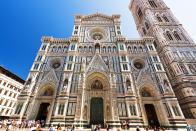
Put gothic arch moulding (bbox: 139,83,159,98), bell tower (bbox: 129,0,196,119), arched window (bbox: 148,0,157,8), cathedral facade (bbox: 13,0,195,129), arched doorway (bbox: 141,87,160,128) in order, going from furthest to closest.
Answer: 1. arched window (bbox: 148,0,157,8)
2. gothic arch moulding (bbox: 139,83,159,98)
3. bell tower (bbox: 129,0,196,119)
4. arched doorway (bbox: 141,87,160,128)
5. cathedral facade (bbox: 13,0,195,129)

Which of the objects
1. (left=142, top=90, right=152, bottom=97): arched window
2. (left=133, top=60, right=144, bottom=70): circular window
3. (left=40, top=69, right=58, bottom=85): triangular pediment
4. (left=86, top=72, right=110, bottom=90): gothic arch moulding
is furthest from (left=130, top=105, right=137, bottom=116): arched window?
(left=40, top=69, right=58, bottom=85): triangular pediment

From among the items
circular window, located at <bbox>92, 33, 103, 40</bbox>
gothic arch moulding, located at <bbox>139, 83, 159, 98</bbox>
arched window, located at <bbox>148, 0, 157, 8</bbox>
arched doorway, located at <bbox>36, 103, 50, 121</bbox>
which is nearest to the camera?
arched doorway, located at <bbox>36, 103, 50, 121</bbox>

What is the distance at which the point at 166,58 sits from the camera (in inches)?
883

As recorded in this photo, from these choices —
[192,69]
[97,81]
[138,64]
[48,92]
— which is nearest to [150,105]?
[138,64]

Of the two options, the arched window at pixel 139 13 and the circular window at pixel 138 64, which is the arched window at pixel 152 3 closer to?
the arched window at pixel 139 13

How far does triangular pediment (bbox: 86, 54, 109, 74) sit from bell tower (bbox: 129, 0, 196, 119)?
11960mm

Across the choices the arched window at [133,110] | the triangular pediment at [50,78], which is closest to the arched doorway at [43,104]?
the triangular pediment at [50,78]

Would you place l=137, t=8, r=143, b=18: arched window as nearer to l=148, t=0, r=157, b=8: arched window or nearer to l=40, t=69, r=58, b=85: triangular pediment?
l=148, t=0, r=157, b=8: arched window

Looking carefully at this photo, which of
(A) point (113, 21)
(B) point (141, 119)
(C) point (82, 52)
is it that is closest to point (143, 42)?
(A) point (113, 21)

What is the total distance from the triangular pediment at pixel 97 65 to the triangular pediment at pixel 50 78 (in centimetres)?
541

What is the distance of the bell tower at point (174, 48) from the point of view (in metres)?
18.2

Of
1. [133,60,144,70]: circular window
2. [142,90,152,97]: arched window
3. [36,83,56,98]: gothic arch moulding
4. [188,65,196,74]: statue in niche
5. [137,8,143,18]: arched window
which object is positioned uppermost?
[137,8,143,18]: arched window

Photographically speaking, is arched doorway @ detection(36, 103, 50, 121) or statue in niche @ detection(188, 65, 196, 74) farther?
statue in niche @ detection(188, 65, 196, 74)

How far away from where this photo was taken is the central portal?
16.9 meters
